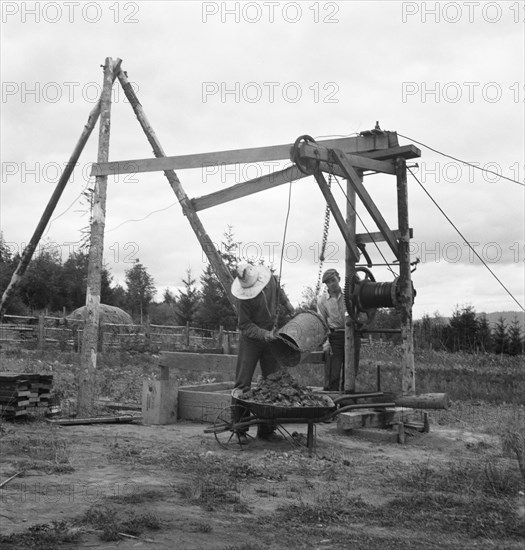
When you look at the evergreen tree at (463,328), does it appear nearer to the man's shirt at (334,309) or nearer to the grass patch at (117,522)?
the man's shirt at (334,309)

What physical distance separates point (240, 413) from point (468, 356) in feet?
57.4

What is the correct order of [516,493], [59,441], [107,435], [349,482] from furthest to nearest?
[107,435] < [59,441] < [349,482] < [516,493]

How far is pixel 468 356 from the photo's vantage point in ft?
80.6

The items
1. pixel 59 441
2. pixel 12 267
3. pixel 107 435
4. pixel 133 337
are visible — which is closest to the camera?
pixel 59 441

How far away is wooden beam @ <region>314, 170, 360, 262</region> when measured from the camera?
29.6ft

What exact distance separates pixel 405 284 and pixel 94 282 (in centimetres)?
526

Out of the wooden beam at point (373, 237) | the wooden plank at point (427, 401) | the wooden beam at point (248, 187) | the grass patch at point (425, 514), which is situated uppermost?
the wooden beam at point (248, 187)

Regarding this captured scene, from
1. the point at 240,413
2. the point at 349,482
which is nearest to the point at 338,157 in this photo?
the point at 240,413

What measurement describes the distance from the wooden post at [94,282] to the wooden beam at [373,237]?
14.6 ft

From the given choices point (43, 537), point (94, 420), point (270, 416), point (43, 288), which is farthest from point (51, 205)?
point (43, 288)

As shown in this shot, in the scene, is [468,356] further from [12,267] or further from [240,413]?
[12,267]

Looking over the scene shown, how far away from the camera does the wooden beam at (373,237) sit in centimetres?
946

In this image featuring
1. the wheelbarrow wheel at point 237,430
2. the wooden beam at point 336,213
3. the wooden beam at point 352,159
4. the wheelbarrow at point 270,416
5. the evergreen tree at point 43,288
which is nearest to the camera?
the wheelbarrow at point 270,416

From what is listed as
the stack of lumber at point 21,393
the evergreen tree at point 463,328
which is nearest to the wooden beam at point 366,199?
the stack of lumber at point 21,393
